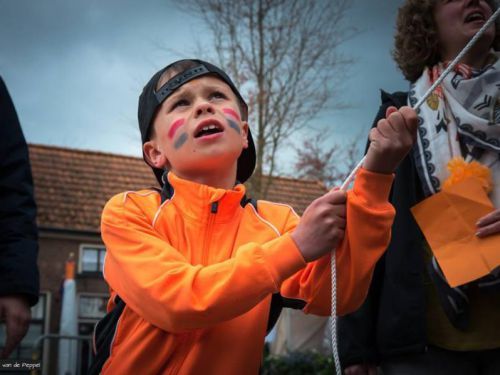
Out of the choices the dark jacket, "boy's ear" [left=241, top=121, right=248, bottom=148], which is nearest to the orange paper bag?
the dark jacket

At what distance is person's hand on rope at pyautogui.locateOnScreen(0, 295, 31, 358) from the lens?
214cm

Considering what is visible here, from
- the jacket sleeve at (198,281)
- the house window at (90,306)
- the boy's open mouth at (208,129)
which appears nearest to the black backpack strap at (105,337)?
the jacket sleeve at (198,281)

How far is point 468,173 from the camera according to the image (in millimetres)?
1961

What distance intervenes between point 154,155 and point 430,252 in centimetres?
100

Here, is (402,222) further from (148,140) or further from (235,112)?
(148,140)

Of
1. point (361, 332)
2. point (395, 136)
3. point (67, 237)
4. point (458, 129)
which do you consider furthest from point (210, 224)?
point (67, 237)

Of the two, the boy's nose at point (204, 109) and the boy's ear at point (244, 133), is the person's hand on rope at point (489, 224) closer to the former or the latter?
the boy's ear at point (244, 133)

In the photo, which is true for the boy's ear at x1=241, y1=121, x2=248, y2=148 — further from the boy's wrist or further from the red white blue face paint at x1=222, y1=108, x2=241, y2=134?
the boy's wrist

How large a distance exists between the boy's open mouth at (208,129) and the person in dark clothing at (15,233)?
2.87 feet

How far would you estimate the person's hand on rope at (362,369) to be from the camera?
2.04m

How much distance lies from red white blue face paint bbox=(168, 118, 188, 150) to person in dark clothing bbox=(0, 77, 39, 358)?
30.8 inches

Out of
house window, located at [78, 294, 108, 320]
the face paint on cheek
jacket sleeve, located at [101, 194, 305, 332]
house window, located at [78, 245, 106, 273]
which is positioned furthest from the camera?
house window, located at [78, 245, 106, 273]

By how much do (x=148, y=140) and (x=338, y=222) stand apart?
821mm

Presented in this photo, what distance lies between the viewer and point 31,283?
2188mm
